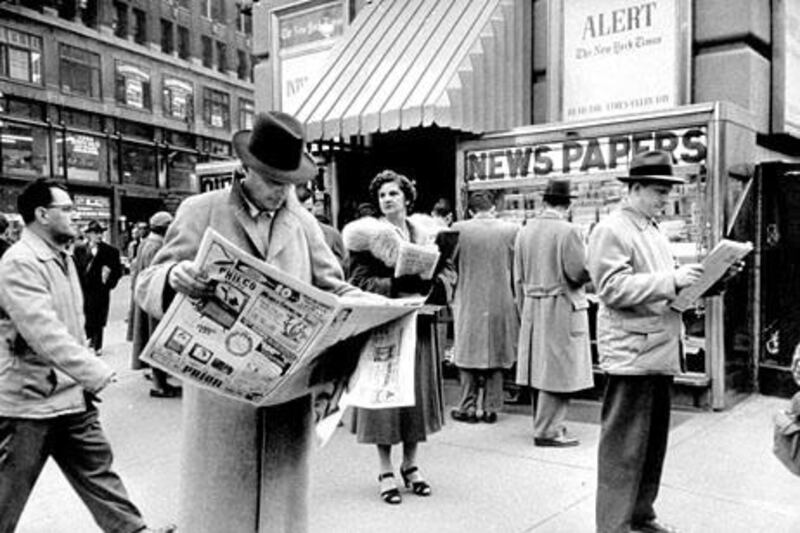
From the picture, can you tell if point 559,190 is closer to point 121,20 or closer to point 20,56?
point 20,56

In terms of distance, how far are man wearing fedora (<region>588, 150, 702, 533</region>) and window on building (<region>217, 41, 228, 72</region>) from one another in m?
43.9

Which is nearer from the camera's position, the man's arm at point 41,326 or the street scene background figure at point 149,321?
the man's arm at point 41,326

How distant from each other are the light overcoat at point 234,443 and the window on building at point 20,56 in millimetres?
32412

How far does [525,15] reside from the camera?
8203mm

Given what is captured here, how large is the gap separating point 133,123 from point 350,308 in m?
38.1

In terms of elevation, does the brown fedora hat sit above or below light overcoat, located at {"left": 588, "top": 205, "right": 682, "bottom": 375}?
above

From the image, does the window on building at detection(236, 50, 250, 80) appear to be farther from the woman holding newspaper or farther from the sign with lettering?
the woman holding newspaper

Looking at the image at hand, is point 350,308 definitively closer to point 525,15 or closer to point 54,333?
point 54,333

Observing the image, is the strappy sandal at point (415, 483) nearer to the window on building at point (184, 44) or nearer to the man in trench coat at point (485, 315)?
the man in trench coat at point (485, 315)

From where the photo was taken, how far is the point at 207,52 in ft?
144

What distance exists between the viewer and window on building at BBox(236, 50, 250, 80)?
152ft

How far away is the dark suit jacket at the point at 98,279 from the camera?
34.0ft

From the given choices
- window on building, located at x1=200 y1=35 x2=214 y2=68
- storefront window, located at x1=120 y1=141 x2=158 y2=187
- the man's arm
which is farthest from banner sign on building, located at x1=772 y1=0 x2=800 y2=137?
window on building, located at x1=200 y1=35 x2=214 y2=68

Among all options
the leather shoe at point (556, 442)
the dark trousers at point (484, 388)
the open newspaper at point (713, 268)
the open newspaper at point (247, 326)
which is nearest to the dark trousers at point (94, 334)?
the dark trousers at point (484, 388)
